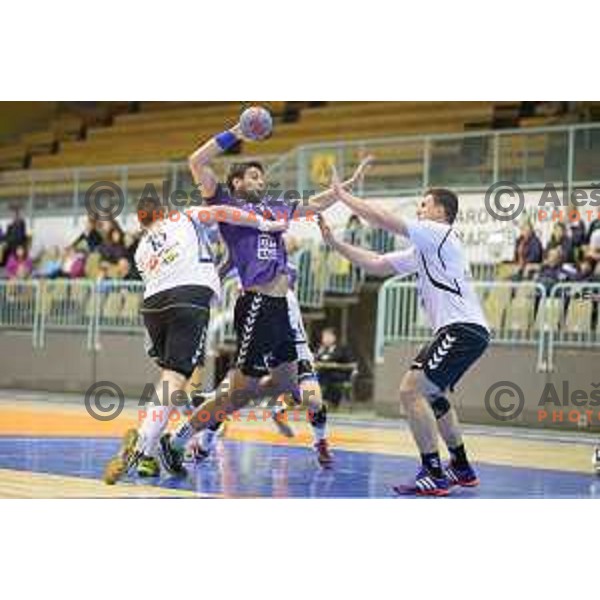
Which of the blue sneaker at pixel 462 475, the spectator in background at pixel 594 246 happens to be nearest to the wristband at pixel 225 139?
the blue sneaker at pixel 462 475

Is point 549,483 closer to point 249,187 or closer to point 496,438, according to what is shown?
point 249,187

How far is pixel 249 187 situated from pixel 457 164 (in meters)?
8.17

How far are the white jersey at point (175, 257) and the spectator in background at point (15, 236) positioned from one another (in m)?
12.4

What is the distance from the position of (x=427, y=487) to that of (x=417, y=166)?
9505 mm

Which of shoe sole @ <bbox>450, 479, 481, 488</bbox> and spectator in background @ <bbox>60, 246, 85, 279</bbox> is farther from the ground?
spectator in background @ <bbox>60, 246, 85, 279</bbox>

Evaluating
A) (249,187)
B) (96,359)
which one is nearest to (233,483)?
(249,187)

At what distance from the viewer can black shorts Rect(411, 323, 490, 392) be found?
726cm

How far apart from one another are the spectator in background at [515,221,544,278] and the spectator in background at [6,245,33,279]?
809cm

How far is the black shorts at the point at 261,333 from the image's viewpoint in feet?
25.8

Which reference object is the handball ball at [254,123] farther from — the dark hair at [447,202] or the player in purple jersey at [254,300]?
the dark hair at [447,202]

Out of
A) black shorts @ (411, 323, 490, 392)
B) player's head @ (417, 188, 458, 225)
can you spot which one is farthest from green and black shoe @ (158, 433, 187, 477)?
player's head @ (417, 188, 458, 225)

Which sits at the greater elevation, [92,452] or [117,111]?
[117,111]

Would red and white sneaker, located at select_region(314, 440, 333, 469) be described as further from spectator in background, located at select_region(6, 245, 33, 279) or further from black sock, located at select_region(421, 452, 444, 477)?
spectator in background, located at select_region(6, 245, 33, 279)

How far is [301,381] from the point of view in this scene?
893 centimetres
